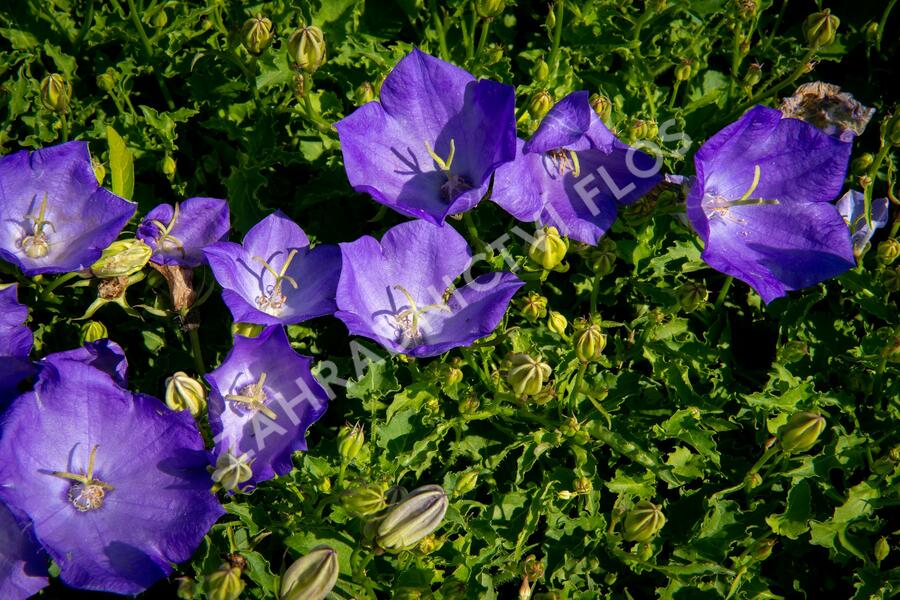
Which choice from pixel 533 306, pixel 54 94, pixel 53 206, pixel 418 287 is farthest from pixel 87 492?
pixel 533 306

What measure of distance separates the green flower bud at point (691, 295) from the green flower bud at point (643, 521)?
27.9 inches

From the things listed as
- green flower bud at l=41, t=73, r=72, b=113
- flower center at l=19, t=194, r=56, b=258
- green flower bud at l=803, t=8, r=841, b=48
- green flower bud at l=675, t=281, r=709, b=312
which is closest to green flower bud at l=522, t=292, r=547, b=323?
green flower bud at l=675, t=281, r=709, b=312

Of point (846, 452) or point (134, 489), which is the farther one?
point (846, 452)

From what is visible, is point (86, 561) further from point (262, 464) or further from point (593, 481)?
point (593, 481)

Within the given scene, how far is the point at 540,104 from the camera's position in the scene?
3.24m

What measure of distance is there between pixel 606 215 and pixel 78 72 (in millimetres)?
2361

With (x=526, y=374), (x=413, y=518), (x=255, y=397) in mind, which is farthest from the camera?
(x=255, y=397)

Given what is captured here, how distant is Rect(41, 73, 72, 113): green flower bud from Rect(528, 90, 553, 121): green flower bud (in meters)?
1.71

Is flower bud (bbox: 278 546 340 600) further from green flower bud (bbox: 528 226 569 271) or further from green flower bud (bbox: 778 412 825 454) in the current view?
green flower bud (bbox: 778 412 825 454)

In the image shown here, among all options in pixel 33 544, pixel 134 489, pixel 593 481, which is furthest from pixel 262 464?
pixel 593 481

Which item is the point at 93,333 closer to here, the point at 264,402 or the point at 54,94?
the point at 264,402

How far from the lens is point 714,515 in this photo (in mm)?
3117

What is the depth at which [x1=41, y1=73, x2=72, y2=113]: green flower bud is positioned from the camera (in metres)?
3.19

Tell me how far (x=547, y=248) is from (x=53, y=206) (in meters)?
1.76
